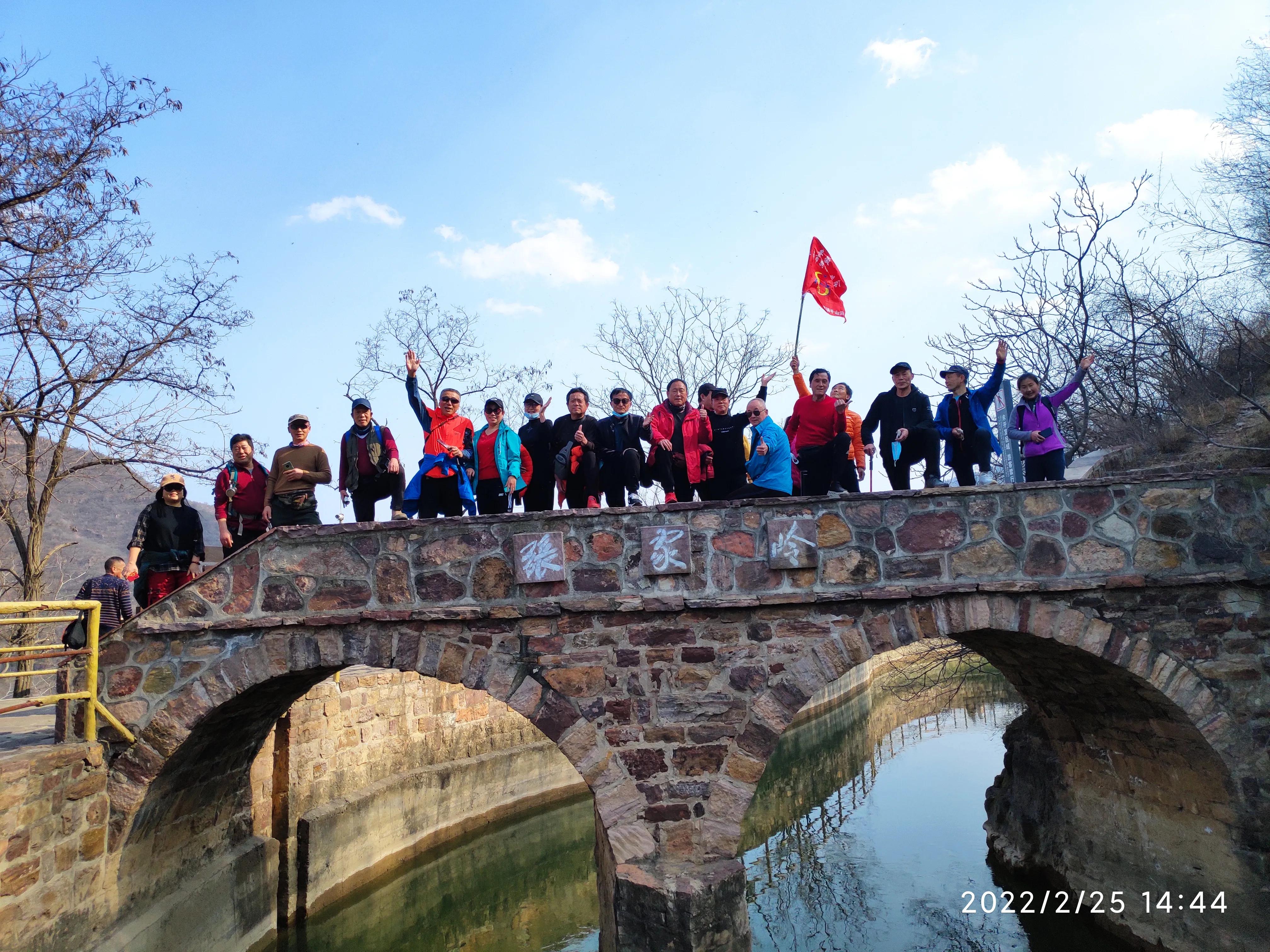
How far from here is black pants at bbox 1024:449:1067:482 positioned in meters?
6.70

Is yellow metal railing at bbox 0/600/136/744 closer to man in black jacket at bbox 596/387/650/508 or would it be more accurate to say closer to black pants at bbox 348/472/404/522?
black pants at bbox 348/472/404/522

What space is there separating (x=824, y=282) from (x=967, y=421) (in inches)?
74.3

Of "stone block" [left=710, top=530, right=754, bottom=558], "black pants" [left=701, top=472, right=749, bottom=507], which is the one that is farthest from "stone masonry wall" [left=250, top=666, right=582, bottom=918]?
"stone block" [left=710, top=530, right=754, bottom=558]

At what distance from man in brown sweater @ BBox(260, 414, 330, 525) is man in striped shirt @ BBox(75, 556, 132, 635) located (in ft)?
5.48

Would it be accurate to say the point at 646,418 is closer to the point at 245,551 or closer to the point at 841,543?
the point at 841,543

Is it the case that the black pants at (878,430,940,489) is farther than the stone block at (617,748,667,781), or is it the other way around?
the black pants at (878,430,940,489)

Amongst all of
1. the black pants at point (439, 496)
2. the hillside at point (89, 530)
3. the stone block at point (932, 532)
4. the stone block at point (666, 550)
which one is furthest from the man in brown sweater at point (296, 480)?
the hillside at point (89, 530)

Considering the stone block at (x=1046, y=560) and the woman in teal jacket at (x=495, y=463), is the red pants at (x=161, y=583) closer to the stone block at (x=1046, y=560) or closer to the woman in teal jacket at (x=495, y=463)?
the woman in teal jacket at (x=495, y=463)

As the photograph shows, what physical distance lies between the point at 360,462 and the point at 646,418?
A: 2.37m

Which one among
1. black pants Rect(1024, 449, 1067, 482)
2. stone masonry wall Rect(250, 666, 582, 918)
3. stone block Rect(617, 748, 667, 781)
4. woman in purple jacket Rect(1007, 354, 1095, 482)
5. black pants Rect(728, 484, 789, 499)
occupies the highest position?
woman in purple jacket Rect(1007, 354, 1095, 482)

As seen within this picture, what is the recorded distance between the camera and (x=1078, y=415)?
505 inches

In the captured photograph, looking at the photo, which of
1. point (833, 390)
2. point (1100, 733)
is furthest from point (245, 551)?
point (1100, 733)

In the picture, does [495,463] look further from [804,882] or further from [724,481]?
[804,882]

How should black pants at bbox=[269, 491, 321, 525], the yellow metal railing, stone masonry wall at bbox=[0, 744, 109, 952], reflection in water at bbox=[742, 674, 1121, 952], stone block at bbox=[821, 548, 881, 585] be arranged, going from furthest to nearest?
reflection in water at bbox=[742, 674, 1121, 952], black pants at bbox=[269, 491, 321, 525], stone block at bbox=[821, 548, 881, 585], the yellow metal railing, stone masonry wall at bbox=[0, 744, 109, 952]
